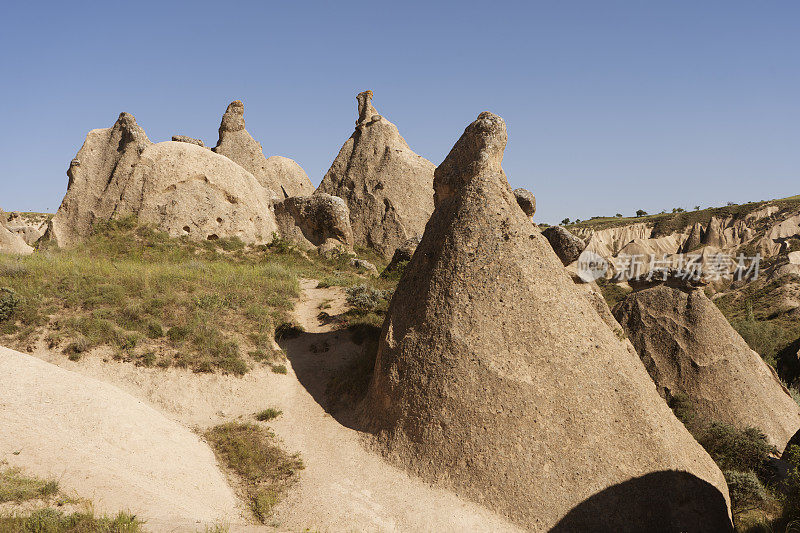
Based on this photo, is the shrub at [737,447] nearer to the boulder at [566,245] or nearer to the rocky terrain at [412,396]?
the rocky terrain at [412,396]

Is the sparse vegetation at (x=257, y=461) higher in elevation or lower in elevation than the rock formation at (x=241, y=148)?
lower

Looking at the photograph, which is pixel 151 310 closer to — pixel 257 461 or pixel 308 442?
pixel 257 461

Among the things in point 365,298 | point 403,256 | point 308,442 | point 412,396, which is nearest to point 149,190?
point 403,256

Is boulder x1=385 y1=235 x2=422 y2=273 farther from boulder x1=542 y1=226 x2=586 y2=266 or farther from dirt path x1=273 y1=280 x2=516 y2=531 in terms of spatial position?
dirt path x1=273 y1=280 x2=516 y2=531

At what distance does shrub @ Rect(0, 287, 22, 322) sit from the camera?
478 inches

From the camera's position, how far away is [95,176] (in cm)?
2208

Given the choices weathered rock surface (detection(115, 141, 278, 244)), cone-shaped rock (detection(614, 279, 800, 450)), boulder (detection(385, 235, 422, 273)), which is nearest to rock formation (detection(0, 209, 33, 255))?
weathered rock surface (detection(115, 141, 278, 244))

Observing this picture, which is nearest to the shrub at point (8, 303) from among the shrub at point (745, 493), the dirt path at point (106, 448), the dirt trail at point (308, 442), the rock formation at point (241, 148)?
the dirt trail at point (308, 442)

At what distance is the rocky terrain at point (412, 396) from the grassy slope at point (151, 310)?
61 mm

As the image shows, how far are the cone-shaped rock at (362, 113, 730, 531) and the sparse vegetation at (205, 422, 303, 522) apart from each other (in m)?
2.08

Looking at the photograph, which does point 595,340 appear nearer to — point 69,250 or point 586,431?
point 586,431

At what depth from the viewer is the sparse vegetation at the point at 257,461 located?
8.63 m

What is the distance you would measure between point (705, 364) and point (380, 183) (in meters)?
19.6

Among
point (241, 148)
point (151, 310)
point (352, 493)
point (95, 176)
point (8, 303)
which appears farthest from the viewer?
point (241, 148)
